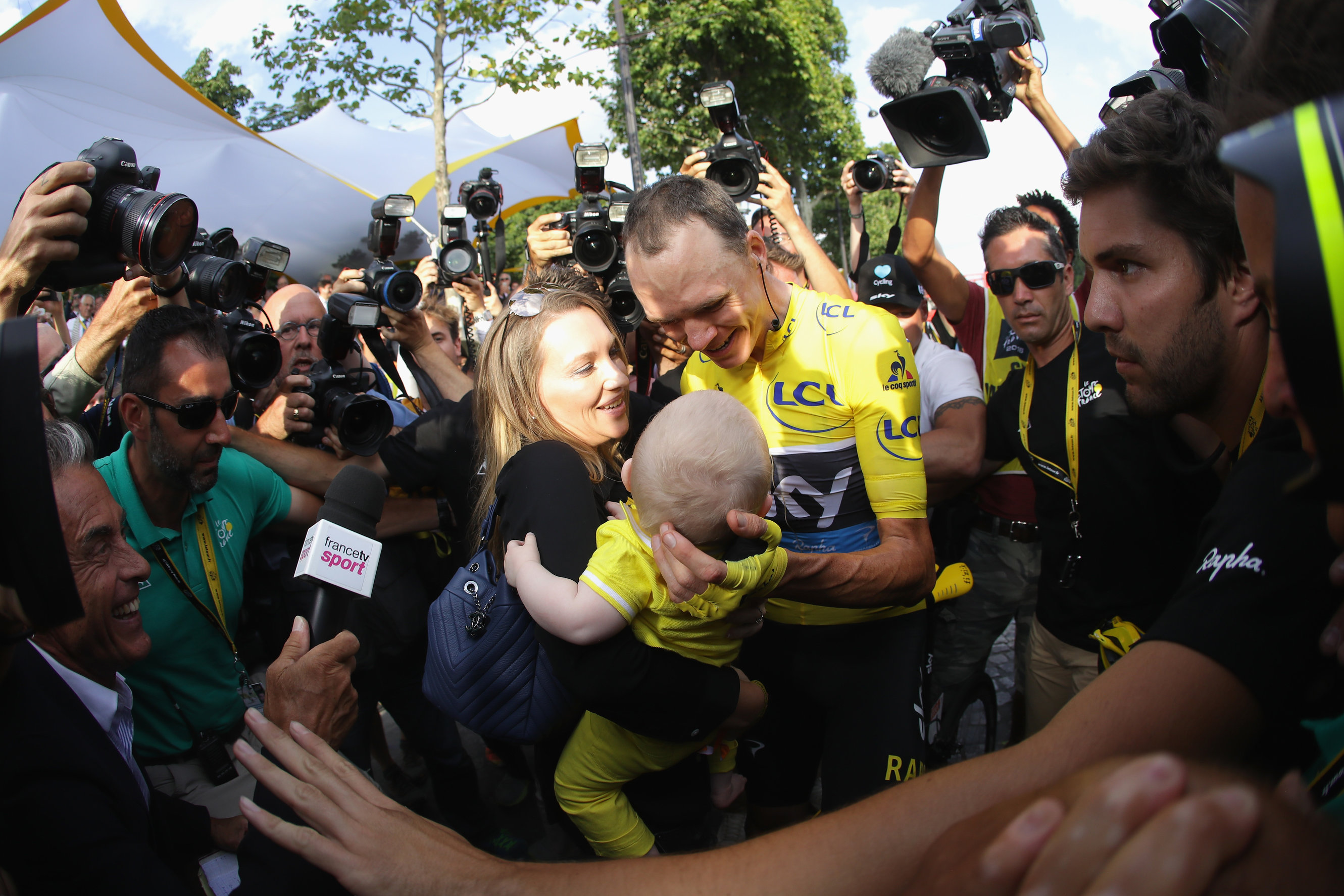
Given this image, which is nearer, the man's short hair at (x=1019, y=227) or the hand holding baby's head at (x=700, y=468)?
Answer: the hand holding baby's head at (x=700, y=468)

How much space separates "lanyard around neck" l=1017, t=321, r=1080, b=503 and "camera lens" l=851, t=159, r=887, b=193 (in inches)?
87.8

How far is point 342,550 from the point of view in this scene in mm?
1891

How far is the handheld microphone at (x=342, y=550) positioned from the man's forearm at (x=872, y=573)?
112 cm

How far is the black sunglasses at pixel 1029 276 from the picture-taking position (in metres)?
3.50

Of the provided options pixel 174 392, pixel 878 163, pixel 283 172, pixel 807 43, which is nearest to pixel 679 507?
pixel 174 392

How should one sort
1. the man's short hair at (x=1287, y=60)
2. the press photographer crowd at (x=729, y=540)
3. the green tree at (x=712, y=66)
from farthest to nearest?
the green tree at (x=712, y=66), the press photographer crowd at (x=729, y=540), the man's short hair at (x=1287, y=60)

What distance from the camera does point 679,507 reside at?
183 centimetres

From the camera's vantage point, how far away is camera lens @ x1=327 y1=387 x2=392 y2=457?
3270 mm

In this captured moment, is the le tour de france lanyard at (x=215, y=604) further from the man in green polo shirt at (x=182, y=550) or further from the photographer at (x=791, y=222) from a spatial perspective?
the photographer at (x=791, y=222)

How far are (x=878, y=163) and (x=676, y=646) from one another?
4.31m

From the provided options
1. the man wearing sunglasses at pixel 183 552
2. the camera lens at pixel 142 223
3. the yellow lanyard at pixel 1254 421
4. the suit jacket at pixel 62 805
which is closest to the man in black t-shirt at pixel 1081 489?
the yellow lanyard at pixel 1254 421

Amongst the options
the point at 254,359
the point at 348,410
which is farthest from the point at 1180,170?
the point at 254,359

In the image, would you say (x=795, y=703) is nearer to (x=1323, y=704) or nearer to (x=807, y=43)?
(x=1323, y=704)

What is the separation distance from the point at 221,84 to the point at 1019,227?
172ft
